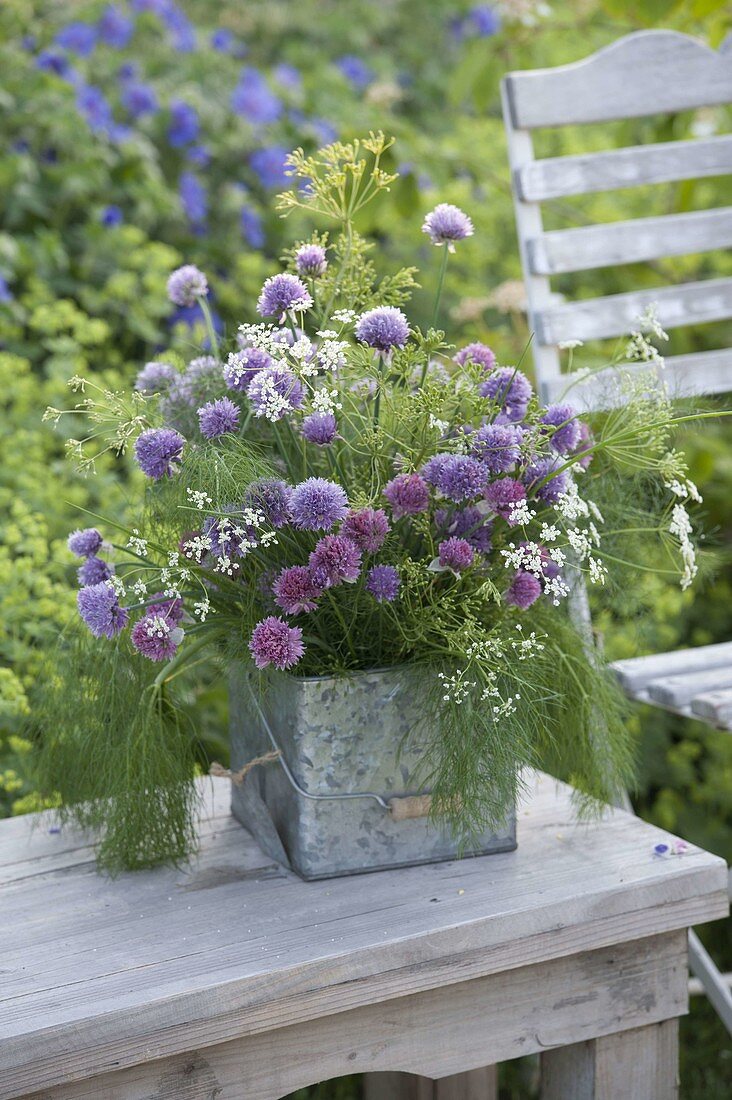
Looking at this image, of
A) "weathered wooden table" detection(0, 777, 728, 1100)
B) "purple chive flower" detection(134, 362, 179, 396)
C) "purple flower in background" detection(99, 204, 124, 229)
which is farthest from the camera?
"purple flower in background" detection(99, 204, 124, 229)

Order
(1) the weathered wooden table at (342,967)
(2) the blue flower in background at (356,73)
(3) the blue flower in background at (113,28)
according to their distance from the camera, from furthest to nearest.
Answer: (2) the blue flower in background at (356,73)
(3) the blue flower in background at (113,28)
(1) the weathered wooden table at (342,967)

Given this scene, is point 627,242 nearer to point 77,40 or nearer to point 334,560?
point 334,560

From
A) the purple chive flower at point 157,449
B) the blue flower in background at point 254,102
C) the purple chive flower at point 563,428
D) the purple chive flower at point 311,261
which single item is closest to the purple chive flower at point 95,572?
the purple chive flower at point 157,449

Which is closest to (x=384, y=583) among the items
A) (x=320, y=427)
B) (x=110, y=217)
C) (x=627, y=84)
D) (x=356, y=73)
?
(x=320, y=427)

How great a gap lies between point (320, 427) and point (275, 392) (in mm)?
50

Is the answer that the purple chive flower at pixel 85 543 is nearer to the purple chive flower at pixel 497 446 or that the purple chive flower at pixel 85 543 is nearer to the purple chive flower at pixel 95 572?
the purple chive flower at pixel 95 572

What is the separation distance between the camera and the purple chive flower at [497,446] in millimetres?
1103

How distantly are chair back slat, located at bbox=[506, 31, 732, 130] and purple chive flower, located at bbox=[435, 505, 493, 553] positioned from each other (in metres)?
0.85

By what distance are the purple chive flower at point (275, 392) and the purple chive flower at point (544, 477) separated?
22 centimetres

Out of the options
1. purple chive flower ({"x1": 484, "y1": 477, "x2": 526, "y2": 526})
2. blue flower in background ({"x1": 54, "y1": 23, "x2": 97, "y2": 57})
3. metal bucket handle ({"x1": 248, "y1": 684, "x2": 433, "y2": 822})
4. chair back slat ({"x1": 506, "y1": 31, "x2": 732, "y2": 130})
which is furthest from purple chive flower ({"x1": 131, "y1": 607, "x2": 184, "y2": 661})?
blue flower in background ({"x1": 54, "y1": 23, "x2": 97, "y2": 57})

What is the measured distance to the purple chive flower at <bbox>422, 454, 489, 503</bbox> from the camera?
42.6 inches

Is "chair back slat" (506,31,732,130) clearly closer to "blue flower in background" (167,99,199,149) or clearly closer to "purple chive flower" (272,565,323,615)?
"purple chive flower" (272,565,323,615)

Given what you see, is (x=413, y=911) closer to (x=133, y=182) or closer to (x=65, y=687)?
(x=65, y=687)

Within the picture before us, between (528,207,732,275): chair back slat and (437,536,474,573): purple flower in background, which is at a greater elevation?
(528,207,732,275): chair back slat
